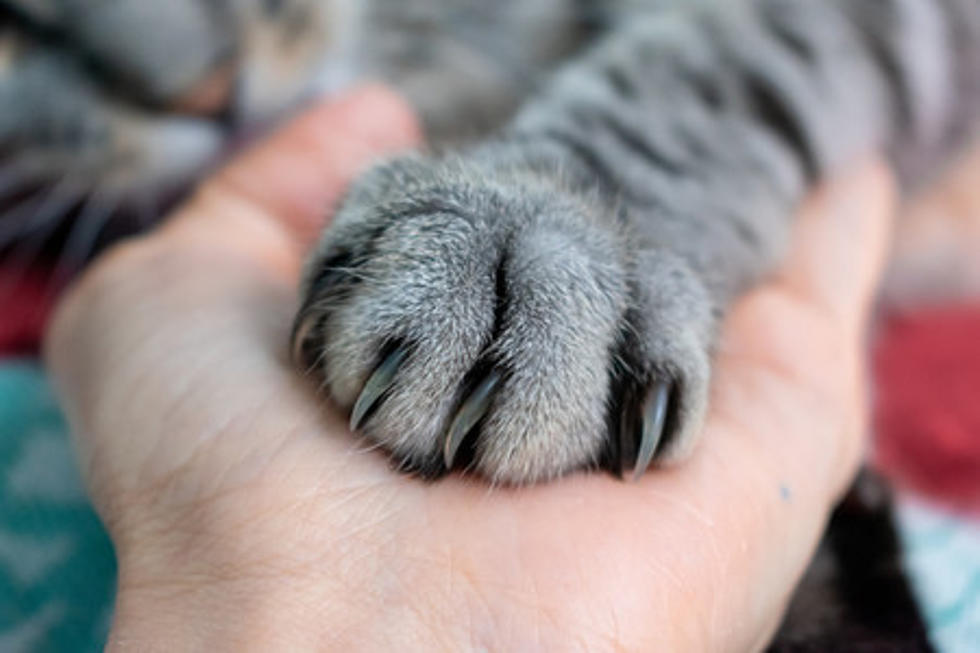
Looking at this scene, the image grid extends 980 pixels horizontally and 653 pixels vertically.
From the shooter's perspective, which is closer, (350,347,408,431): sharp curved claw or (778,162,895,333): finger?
(350,347,408,431): sharp curved claw

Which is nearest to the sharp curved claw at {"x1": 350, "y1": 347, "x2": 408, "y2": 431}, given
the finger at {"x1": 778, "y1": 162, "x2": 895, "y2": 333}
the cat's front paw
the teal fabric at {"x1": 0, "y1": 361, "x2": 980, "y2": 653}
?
the cat's front paw

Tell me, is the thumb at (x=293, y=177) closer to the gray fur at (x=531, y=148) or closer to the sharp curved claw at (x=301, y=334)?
the gray fur at (x=531, y=148)

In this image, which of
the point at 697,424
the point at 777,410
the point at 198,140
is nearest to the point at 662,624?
the point at 697,424

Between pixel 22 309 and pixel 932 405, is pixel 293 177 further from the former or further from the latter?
pixel 932 405

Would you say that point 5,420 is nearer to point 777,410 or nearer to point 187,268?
point 187,268

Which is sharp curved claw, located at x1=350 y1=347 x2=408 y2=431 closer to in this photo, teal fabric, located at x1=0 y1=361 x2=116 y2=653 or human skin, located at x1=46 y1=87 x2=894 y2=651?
human skin, located at x1=46 y1=87 x2=894 y2=651
